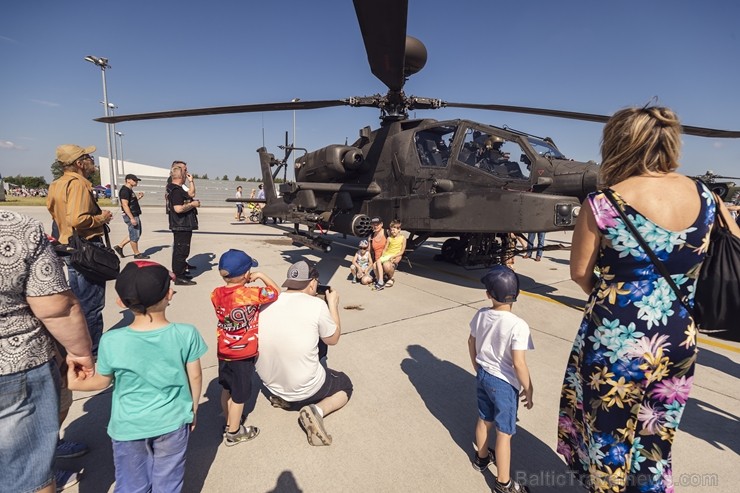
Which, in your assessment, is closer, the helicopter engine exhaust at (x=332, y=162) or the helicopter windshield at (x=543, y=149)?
the helicopter windshield at (x=543, y=149)

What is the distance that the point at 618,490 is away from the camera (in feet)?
4.75

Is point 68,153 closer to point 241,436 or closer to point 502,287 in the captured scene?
point 241,436

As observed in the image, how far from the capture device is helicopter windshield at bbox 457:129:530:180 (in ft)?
19.0

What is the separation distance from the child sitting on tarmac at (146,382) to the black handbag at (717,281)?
2.10 m

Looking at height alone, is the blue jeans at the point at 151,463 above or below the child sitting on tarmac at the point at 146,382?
below

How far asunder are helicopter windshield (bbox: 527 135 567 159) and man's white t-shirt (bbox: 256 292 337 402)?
5398mm

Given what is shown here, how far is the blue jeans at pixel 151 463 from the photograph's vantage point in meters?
1.58

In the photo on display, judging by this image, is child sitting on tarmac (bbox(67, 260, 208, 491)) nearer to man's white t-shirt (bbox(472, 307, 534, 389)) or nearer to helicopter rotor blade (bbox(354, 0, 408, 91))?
man's white t-shirt (bbox(472, 307, 534, 389))

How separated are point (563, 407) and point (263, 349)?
1829mm

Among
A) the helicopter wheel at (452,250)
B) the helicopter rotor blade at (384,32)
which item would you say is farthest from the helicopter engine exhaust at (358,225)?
the helicopter rotor blade at (384,32)

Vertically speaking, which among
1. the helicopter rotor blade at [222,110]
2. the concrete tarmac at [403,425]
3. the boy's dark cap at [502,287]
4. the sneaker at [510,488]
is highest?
the helicopter rotor blade at [222,110]

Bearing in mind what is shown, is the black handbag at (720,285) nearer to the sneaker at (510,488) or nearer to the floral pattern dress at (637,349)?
the floral pattern dress at (637,349)

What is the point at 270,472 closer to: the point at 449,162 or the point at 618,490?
the point at 618,490

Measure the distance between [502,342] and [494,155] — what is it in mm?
4780
